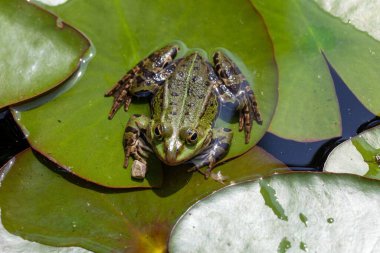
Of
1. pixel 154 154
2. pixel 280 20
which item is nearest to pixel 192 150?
pixel 154 154

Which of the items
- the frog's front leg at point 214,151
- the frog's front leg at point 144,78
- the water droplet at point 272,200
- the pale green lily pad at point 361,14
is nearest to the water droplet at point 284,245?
the water droplet at point 272,200

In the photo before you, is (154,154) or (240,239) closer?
(240,239)

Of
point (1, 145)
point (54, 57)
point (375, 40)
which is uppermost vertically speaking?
point (375, 40)

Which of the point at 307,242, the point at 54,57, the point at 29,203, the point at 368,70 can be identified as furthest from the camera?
the point at 368,70

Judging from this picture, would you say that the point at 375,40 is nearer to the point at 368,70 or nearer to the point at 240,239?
the point at 368,70

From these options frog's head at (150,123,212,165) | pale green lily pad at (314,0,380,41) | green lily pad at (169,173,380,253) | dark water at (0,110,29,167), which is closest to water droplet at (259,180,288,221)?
green lily pad at (169,173,380,253)

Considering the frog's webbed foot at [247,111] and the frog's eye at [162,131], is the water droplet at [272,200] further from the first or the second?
the frog's eye at [162,131]

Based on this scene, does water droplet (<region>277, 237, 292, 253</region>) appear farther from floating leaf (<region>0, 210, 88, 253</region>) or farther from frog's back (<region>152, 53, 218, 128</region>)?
floating leaf (<region>0, 210, 88, 253</region>)
